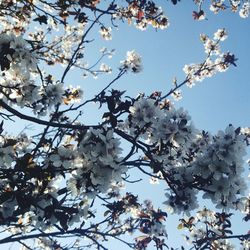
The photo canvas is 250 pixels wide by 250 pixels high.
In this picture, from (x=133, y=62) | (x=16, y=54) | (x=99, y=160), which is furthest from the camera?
(x=133, y=62)

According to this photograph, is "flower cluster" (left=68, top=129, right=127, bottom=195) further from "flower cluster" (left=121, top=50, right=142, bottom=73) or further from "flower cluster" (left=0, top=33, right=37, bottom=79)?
"flower cluster" (left=121, top=50, right=142, bottom=73)

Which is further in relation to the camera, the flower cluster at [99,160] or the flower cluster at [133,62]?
the flower cluster at [133,62]

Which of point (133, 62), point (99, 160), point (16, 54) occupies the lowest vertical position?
point (99, 160)

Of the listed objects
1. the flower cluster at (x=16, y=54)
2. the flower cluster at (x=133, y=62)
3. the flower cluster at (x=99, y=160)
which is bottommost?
the flower cluster at (x=99, y=160)

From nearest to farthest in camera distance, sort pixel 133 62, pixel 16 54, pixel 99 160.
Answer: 1. pixel 99 160
2. pixel 16 54
3. pixel 133 62

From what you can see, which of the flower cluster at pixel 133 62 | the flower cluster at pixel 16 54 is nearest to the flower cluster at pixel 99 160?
the flower cluster at pixel 16 54

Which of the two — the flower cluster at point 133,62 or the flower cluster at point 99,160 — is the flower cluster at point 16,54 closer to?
the flower cluster at point 99,160

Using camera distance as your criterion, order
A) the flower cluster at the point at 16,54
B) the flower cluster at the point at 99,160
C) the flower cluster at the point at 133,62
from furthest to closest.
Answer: the flower cluster at the point at 133,62 < the flower cluster at the point at 16,54 < the flower cluster at the point at 99,160

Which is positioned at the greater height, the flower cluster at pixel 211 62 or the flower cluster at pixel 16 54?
the flower cluster at pixel 211 62

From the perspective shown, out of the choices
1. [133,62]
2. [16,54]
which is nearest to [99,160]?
[16,54]

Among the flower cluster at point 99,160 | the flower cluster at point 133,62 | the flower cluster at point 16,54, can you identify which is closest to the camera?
the flower cluster at point 99,160

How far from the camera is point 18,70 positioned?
4086mm

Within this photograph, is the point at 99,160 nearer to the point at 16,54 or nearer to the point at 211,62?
the point at 16,54

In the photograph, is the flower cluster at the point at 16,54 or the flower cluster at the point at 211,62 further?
the flower cluster at the point at 211,62
